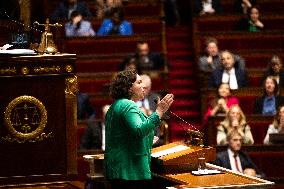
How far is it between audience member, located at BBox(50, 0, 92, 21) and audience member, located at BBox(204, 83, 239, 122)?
248 cm

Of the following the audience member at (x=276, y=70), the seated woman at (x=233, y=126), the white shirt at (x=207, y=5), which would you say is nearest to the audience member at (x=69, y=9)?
the white shirt at (x=207, y=5)

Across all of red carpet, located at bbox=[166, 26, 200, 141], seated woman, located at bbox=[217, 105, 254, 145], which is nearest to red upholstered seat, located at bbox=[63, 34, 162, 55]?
red carpet, located at bbox=[166, 26, 200, 141]

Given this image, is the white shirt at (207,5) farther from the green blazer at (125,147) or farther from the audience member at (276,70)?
the green blazer at (125,147)

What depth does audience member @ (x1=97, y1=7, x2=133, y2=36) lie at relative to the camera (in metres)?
9.87

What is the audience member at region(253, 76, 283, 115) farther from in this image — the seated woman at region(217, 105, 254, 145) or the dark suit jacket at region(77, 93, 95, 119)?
the dark suit jacket at region(77, 93, 95, 119)

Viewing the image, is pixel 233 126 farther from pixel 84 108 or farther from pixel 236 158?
pixel 84 108

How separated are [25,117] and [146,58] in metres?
4.41

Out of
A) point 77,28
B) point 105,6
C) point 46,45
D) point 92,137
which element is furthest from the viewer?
point 105,6

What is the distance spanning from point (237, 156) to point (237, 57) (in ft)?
7.56

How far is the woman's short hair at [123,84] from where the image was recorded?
15.1ft

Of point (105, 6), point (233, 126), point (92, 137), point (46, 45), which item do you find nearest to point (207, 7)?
point (105, 6)

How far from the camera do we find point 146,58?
930 cm

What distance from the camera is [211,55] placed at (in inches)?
377

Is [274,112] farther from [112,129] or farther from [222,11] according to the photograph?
[112,129]
